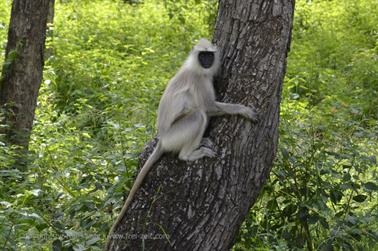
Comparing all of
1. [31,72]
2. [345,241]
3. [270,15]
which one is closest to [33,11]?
[31,72]

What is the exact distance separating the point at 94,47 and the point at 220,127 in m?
6.69

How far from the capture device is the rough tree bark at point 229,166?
3.78 metres

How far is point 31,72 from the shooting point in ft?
20.7

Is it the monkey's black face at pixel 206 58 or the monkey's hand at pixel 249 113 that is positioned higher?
the monkey's black face at pixel 206 58

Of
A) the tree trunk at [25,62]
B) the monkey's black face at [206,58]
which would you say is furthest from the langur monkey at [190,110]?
the tree trunk at [25,62]

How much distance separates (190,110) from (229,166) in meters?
0.69

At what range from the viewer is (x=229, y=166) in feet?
12.6

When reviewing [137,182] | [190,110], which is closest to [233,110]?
[190,110]

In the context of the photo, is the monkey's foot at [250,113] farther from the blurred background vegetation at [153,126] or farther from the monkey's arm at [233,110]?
the blurred background vegetation at [153,126]

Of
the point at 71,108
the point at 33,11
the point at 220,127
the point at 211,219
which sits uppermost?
the point at 33,11

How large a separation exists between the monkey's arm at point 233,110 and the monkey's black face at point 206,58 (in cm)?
26

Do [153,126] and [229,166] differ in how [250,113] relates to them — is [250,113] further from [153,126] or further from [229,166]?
[153,126]

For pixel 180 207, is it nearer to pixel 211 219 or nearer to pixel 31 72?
pixel 211 219

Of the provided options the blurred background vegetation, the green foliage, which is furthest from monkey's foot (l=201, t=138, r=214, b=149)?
the green foliage
